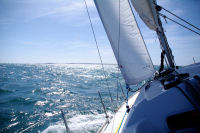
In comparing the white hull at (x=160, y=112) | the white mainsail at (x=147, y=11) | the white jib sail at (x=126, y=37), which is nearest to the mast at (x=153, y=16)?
the white mainsail at (x=147, y=11)

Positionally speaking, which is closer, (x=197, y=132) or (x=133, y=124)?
(x=197, y=132)

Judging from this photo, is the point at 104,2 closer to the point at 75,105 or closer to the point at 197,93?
the point at 197,93

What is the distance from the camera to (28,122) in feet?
22.2

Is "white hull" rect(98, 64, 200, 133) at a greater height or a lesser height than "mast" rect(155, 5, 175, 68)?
lesser

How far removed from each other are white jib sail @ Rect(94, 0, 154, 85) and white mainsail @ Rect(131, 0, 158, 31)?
0.77 feet

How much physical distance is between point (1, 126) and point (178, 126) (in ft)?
27.1

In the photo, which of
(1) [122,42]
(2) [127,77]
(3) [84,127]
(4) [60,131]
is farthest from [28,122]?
(1) [122,42]

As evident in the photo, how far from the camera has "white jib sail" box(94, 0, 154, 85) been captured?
10.8 feet

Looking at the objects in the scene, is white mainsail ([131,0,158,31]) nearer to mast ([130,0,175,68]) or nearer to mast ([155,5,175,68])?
mast ([130,0,175,68])

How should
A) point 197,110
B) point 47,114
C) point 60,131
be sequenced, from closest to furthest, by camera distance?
point 197,110 < point 60,131 < point 47,114

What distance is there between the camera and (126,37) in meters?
3.29

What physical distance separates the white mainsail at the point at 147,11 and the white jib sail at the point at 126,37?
235 millimetres

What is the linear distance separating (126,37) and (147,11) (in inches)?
33.8

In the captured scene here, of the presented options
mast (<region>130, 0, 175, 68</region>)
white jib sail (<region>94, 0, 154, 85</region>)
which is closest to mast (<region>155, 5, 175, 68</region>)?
mast (<region>130, 0, 175, 68</region>)
